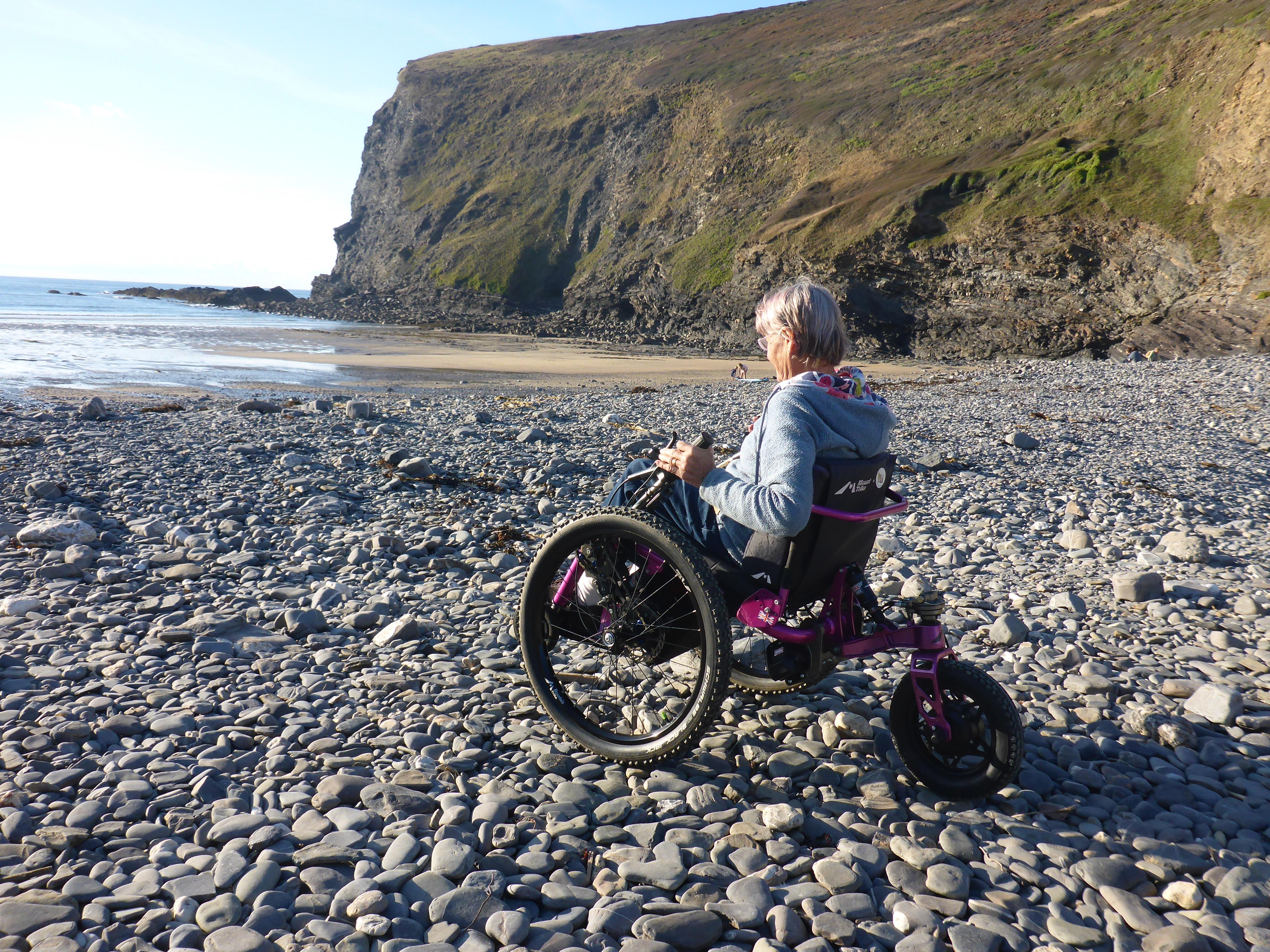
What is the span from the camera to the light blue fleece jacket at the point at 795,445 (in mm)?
2721

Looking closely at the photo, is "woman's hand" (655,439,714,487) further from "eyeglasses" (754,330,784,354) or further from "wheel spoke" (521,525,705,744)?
"eyeglasses" (754,330,784,354)

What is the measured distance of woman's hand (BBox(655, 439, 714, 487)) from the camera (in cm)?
294

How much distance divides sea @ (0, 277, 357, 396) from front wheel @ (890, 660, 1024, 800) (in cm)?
1885

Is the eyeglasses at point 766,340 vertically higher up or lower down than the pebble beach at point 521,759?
higher up

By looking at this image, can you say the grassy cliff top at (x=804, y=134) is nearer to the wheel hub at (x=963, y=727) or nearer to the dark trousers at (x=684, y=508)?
the wheel hub at (x=963, y=727)

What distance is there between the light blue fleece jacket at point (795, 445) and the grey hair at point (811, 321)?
0.42 feet

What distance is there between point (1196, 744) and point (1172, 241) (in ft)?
106

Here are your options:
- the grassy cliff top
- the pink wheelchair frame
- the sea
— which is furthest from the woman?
the grassy cliff top

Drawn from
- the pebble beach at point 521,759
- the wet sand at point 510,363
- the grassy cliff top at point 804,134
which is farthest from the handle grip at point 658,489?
the grassy cliff top at point 804,134

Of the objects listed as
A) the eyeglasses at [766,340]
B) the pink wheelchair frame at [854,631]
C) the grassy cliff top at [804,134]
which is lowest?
the pink wheelchair frame at [854,631]

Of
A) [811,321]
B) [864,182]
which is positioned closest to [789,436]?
[811,321]

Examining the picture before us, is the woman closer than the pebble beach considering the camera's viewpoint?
No

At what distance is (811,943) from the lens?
217 centimetres

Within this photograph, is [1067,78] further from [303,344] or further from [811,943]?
[811,943]
